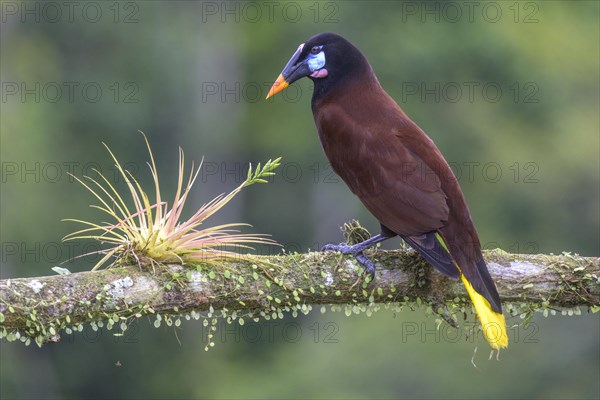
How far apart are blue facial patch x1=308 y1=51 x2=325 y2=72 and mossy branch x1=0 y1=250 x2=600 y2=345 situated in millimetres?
1281

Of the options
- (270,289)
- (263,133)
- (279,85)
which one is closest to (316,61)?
(279,85)

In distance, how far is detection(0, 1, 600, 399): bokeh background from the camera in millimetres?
18750

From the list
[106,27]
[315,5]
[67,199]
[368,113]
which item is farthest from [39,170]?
[368,113]

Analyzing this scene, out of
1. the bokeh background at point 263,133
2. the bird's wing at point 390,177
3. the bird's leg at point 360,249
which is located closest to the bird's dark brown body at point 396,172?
the bird's wing at point 390,177

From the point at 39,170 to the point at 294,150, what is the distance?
22.1 feet

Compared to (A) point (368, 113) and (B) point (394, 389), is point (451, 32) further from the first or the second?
(A) point (368, 113)

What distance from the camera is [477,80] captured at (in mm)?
22688

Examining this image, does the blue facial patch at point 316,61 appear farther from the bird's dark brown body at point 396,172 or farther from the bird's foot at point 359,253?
the bird's foot at point 359,253

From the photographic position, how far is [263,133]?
25.5 m

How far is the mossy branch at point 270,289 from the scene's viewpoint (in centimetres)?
414

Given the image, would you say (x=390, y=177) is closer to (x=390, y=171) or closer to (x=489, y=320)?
(x=390, y=171)

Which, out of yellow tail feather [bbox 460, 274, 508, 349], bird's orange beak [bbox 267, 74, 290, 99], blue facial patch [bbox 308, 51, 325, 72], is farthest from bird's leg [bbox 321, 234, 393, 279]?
blue facial patch [bbox 308, 51, 325, 72]

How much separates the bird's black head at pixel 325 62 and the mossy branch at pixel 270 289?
1.21m

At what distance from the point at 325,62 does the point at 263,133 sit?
65.1 ft
